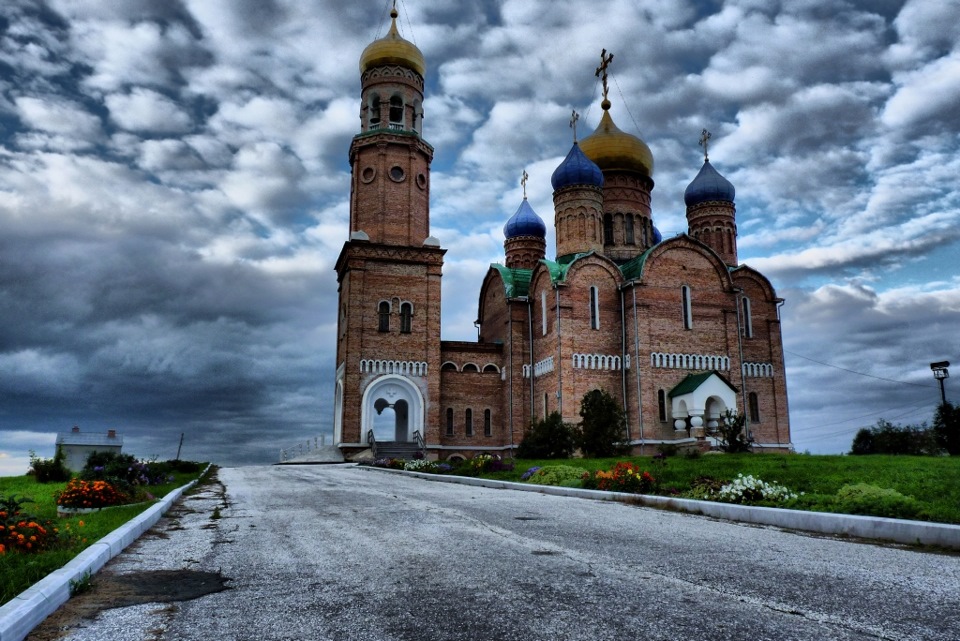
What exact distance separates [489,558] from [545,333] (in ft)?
86.4

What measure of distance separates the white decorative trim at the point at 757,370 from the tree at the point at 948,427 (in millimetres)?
8439

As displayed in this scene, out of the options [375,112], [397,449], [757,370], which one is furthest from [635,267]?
[375,112]

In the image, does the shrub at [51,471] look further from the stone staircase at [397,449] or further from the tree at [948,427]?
the tree at [948,427]

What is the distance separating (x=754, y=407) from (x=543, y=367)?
10.0 m

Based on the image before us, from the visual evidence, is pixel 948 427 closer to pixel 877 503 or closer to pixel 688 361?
pixel 688 361

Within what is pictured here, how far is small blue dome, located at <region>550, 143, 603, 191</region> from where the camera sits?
34781 mm

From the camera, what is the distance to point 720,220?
38656 mm

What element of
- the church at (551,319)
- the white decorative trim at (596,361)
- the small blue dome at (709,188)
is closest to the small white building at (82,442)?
the church at (551,319)

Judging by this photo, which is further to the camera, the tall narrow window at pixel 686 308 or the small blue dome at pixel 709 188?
the small blue dome at pixel 709 188

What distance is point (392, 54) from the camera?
35469 millimetres

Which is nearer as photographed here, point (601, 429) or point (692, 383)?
point (601, 429)

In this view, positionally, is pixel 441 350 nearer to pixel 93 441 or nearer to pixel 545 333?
pixel 545 333

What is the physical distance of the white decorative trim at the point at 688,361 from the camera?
100ft

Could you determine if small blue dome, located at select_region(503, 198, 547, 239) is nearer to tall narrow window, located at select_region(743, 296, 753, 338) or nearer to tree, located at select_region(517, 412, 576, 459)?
tall narrow window, located at select_region(743, 296, 753, 338)
